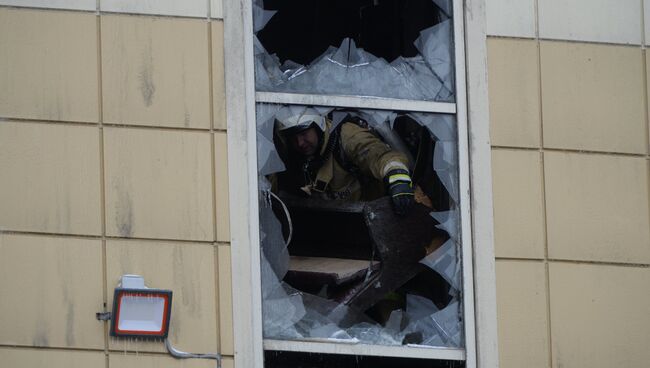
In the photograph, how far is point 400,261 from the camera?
8.46 meters

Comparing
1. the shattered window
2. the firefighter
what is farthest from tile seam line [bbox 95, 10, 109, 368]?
the firefighter

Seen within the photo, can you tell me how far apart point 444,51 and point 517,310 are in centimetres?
137

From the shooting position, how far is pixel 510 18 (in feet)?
27.7

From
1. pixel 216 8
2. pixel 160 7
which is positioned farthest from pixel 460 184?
pixel 160 7

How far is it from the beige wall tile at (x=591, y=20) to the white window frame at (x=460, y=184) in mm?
371

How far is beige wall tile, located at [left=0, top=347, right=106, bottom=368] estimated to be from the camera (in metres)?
7.52

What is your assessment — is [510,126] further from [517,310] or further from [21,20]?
[21,20]

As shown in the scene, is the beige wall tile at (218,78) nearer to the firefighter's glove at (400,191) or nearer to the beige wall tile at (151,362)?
the firefighter's glove at (400,191)

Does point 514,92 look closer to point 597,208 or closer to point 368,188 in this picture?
point 597,208

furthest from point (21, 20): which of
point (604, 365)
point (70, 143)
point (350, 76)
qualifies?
point (604, 365)

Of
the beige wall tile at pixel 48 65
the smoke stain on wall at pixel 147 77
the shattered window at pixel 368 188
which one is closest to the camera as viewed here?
the beige wall tile at pixel 48 65

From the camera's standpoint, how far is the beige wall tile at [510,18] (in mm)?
8422

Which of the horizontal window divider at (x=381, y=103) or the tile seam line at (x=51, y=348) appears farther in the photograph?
the horizontal window divider at (x=381, y=103)

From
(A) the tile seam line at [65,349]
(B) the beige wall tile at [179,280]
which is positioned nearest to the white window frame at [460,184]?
(B) the beige wall tile at [179,280]
